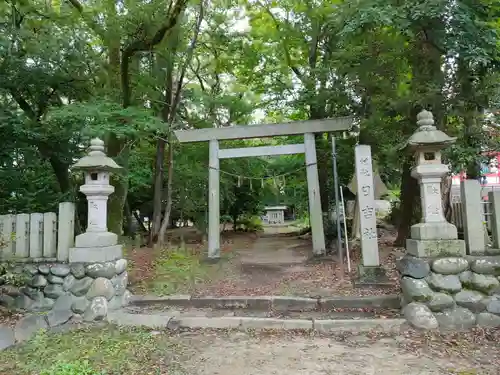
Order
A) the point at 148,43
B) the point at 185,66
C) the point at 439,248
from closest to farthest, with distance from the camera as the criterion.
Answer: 1. the point at 439,248
2. the point at 148,43
3. the point at 185,66

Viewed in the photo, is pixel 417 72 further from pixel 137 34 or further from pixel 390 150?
pixel 137 34

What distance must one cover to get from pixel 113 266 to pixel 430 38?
22.1ft

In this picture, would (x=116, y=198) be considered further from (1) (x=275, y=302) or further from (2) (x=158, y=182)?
(1) (x=275, y=302)

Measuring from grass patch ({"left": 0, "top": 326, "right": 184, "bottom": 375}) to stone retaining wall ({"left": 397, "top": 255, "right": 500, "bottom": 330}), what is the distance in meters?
3.25

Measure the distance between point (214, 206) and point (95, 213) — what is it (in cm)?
388

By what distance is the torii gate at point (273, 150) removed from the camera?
8.80 metres

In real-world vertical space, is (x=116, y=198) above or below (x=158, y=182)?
below

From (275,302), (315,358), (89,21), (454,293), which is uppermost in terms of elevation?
(89,21)

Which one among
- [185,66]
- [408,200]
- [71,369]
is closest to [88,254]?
[71,369]

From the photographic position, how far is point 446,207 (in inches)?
289

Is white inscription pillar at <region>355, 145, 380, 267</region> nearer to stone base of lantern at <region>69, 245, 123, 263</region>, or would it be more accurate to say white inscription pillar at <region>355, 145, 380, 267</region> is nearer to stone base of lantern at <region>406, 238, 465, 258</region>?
stone base of lantern at <region>406, 238, 465, 258</region>

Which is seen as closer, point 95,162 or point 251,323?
point 251,323

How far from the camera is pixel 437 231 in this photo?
4.88m

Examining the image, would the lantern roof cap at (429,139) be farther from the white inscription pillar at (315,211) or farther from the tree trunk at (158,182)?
the tree trunk at (158,182)
